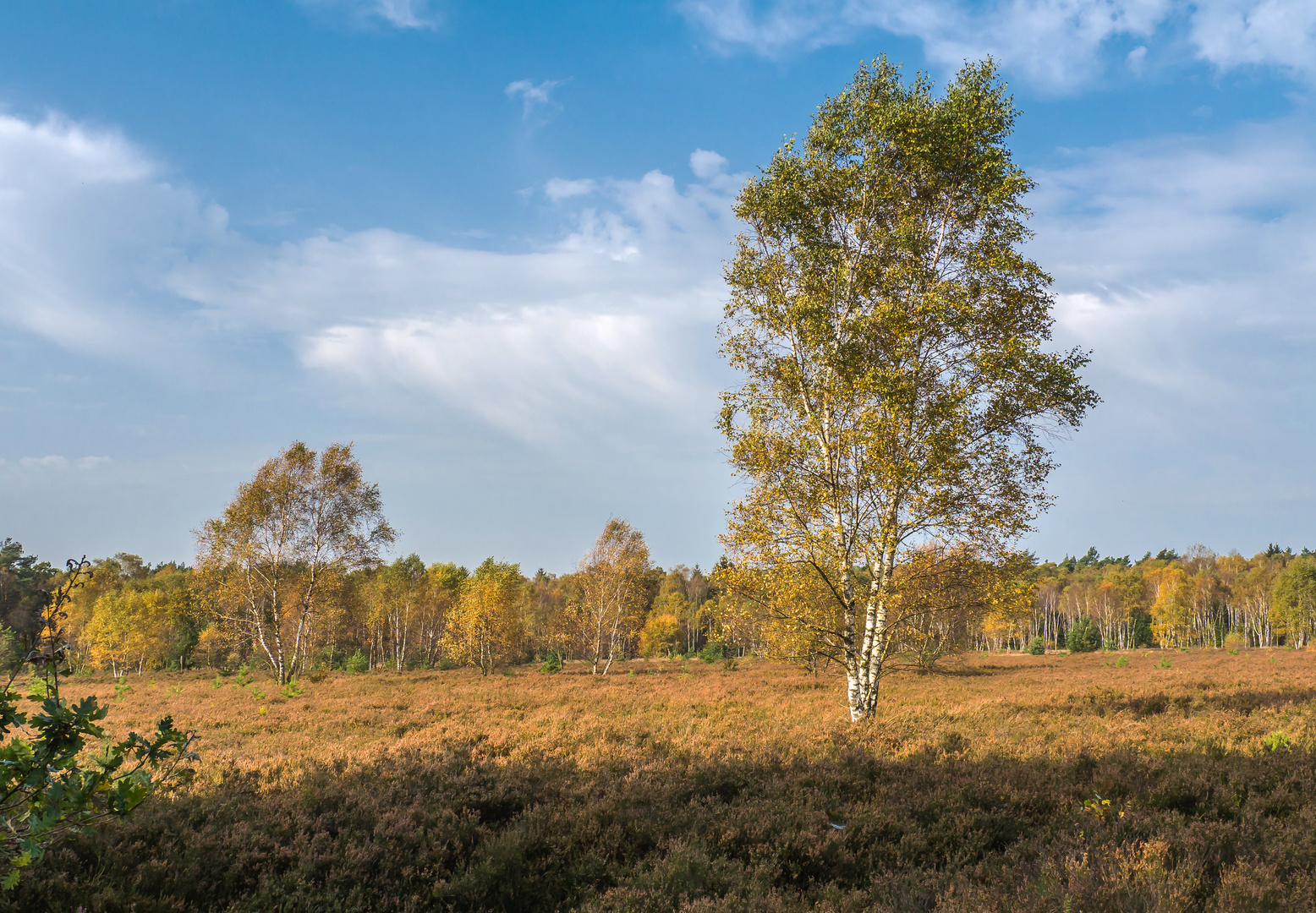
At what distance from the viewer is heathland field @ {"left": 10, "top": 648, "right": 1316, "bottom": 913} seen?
18.5 ft

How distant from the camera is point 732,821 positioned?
722cm

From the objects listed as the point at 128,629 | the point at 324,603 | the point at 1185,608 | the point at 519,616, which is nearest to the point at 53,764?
the point at 324,603

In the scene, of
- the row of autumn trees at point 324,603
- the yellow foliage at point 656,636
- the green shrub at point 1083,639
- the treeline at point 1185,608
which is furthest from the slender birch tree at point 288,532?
the green shrub at point 1083,639

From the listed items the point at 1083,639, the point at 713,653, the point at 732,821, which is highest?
the point at 732,821

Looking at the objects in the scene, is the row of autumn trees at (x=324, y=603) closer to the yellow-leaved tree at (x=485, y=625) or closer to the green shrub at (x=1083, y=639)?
the yellow-leaved tree at (x=485, y=625)

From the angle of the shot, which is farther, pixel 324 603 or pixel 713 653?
pixel 713 653

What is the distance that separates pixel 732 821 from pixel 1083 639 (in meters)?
89.5

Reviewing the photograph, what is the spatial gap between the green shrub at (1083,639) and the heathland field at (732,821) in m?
76.9

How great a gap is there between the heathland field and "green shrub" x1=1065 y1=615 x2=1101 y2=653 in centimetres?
7693

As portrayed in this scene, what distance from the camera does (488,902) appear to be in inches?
236

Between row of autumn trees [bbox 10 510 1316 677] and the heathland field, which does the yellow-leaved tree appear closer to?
row of autumn trees [bbox 10 510 1316 677]

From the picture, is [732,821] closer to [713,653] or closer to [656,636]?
[713,653]

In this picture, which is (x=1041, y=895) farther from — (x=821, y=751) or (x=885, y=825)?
(x=821, y=751)

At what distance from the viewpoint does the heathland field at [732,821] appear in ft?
18.5
